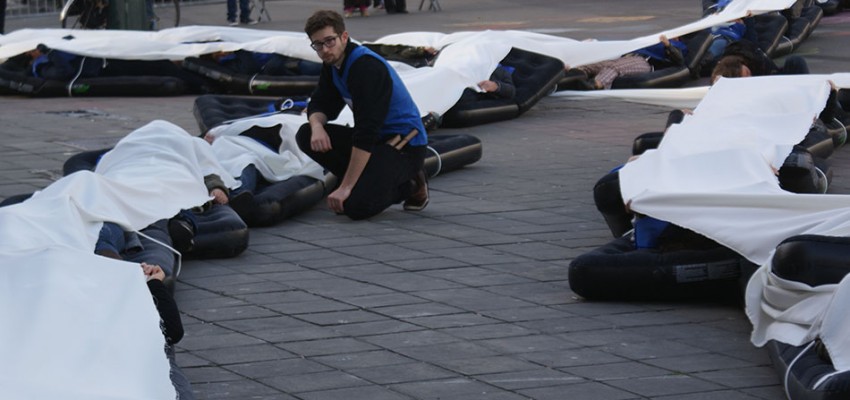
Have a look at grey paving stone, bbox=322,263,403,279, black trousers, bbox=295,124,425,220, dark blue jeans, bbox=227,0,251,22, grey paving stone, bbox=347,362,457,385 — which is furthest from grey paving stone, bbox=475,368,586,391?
dark blue jeans, bbox=227,0,251,22

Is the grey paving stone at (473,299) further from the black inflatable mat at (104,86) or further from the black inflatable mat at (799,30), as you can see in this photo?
the black inflatable mat at (799,30)

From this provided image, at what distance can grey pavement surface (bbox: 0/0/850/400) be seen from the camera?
15.1ft

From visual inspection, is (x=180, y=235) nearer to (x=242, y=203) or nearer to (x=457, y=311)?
(x=242, y=203)

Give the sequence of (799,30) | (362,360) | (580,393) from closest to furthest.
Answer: (580,393)
(362,360)
(799,30)

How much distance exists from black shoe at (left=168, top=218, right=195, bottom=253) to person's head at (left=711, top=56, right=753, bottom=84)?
2973 mm

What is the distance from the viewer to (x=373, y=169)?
7.35m

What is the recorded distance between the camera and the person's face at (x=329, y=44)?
7055mm

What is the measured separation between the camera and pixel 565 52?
1178cm

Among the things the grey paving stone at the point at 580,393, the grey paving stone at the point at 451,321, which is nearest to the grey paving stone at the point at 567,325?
the grey paving stone at the point at 451,321

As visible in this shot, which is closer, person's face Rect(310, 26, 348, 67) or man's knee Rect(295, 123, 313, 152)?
person's face Rect(310, 26, 348, 67)

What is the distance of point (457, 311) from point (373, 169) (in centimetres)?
197

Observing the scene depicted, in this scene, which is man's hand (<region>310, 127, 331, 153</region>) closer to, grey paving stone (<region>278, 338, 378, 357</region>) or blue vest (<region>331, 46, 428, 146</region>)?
blue vest (<region>331, 46, 428, 146</region>)

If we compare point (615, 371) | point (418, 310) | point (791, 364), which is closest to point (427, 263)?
point (418, 310)

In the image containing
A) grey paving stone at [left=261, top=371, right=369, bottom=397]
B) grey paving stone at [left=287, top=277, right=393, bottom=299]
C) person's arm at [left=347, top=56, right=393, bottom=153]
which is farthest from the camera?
person's arm at [left=347, top=56, right=393, bottom=153]
